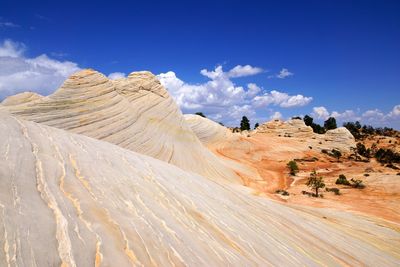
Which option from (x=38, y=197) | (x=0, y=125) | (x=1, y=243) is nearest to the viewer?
(x=1, y=243)

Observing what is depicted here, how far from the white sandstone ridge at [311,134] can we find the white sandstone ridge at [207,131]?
19.2 metres

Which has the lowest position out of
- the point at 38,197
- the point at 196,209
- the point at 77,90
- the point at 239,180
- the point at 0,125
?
the point at 239,180

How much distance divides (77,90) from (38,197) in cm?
1816

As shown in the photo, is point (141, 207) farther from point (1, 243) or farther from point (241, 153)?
point (241, 153)

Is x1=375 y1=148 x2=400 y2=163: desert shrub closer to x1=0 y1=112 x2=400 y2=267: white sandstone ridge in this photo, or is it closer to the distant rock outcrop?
the distant rock outcrop

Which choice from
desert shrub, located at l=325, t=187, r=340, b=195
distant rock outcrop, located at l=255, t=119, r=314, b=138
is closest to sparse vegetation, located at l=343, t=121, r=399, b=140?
distant rock outcrop, located at l=255, t=119, r=314, b=138

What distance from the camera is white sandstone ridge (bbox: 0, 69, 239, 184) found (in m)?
21.1

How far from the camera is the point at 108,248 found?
5578 mm

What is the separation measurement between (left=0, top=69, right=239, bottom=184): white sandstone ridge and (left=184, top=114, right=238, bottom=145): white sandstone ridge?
2040 cm

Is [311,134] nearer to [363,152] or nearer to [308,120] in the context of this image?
[363,152]

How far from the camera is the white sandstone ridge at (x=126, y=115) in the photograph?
2112cm

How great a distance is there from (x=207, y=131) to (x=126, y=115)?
107 ft

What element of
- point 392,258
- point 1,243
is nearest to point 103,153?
point 1,243

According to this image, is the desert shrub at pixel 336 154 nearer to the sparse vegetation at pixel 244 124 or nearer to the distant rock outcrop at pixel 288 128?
the distant rock outcrop at pixel 288 128
